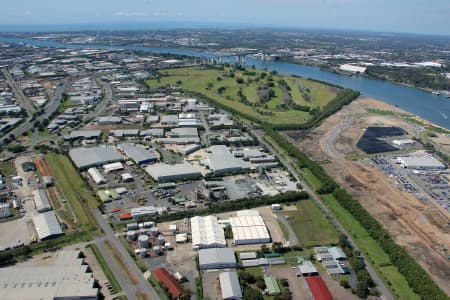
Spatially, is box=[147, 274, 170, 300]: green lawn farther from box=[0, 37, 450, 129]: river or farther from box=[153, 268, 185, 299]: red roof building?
box=[0, 37, 450, 129]: river

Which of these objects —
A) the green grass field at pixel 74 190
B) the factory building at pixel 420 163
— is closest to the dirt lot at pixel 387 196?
the factory building at pixel 420 163

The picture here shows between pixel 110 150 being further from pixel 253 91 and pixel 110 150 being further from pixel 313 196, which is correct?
pixel 253 91

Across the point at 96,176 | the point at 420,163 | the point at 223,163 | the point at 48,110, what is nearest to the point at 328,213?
the point at 223,163

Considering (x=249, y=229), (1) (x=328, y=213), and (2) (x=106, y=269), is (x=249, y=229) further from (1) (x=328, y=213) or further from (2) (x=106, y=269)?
(2) (x=106, y=269)

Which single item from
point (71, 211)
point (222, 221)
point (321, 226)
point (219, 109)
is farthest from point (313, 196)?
point (219, 109)

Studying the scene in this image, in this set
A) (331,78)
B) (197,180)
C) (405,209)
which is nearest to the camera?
(405,209)

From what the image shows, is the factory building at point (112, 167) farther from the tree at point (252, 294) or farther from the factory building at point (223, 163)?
the tree at point (252, 294)

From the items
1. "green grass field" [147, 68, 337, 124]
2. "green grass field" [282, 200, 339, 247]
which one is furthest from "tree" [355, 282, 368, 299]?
"green grass field" [147, 68, 337, 124]
